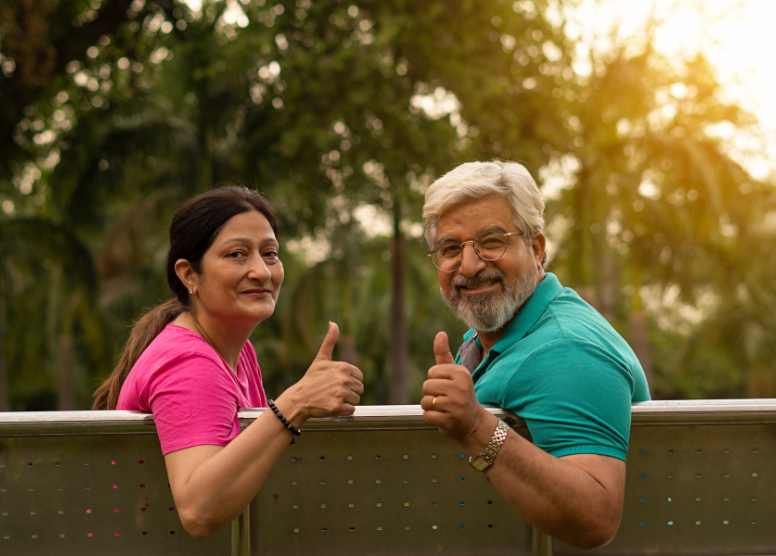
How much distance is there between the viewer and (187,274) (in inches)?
94.1

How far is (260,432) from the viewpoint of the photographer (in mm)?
1778

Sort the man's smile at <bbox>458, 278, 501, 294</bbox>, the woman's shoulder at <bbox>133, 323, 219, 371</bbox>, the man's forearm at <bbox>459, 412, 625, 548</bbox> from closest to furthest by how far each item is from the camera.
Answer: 1. the man's forearm at <bbox>459, 412, 625, 548</bbox>
2. the woman's shoulder at <bbox>133, 323, 219, 371</bbox>
3. the man's smile at <bbox>458, 278, 501, 294</bbox>

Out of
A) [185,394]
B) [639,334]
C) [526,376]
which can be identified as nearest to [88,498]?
[185,394]

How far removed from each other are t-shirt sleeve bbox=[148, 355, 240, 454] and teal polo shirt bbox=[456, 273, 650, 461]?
75 centimetres

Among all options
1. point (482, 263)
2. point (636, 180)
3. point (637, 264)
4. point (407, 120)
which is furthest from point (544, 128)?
point (482, 263)

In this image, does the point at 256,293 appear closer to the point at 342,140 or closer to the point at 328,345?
the point at 328,345

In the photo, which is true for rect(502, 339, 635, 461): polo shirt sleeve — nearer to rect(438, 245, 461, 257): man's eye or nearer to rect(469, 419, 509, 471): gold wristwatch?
rect(469, 419, 509, 471): gold wristwatch

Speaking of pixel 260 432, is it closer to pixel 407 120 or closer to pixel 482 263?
pixel 482 263

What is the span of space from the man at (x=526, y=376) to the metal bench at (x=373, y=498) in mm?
240

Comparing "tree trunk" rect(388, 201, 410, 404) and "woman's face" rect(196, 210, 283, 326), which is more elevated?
"woman's face" rect(196, 210, 283, 326)

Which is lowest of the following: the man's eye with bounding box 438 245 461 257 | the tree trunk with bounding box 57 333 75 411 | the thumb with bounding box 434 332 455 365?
the tree trunk with bounding box 57 333 75 411

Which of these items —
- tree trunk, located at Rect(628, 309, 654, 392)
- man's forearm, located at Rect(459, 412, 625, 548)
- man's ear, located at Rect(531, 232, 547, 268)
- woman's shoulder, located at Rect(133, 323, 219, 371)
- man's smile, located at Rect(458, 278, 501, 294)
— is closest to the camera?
man's forearm, located at Rect(459, 412, 625, 548)

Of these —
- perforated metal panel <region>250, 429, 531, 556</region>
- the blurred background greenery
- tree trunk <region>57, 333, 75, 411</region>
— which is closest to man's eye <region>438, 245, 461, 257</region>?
perforated metal panel <region>250, 429, 531, 556</region>

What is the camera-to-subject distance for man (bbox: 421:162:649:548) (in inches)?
68.9
